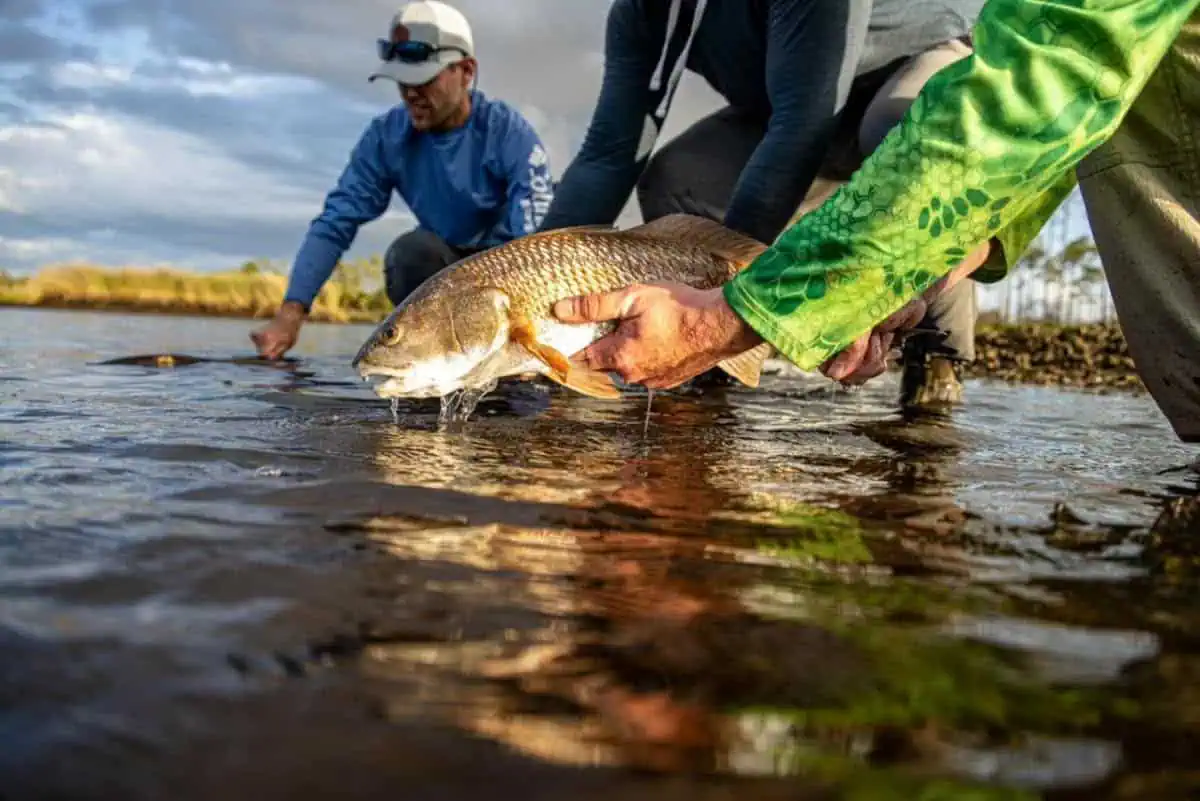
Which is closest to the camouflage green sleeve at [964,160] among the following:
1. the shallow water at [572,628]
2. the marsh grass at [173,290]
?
the shallow water at [572,628]

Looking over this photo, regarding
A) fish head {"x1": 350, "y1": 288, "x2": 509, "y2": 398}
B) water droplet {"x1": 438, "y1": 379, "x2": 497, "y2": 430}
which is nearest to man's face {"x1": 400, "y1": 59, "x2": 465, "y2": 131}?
water droplet {"x1": 438, "y1": 379, "x2": 497, "y2": 430}

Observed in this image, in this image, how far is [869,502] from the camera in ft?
7.77

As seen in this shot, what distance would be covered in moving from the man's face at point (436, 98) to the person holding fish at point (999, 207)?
15.1 feet

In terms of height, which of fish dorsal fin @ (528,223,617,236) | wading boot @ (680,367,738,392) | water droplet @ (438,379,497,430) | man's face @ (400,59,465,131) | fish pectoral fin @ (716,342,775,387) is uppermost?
man's face @ (400,59,465,131)

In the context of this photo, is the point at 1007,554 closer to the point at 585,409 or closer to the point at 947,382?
the point at 585,409

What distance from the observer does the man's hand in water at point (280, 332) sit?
7.31m

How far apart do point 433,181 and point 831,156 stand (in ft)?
11.1

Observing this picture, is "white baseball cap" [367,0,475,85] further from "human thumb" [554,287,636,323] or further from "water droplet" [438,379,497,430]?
"human thumb" [554,287,636,323]

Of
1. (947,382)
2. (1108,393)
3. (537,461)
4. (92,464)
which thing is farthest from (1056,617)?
(1108,393)

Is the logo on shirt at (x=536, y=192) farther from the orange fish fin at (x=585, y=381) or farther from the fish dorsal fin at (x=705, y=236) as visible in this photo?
the orange fish fin at (x=585, y=381)

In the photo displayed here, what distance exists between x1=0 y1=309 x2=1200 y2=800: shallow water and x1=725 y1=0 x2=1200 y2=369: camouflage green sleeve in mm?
472

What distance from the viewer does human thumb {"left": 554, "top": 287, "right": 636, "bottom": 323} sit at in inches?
114

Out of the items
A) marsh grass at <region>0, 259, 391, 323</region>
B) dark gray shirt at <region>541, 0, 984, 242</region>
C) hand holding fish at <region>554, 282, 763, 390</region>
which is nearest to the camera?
hand holding fish at <region>554, 282, 763, 390</region>

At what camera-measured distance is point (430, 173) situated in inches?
298
